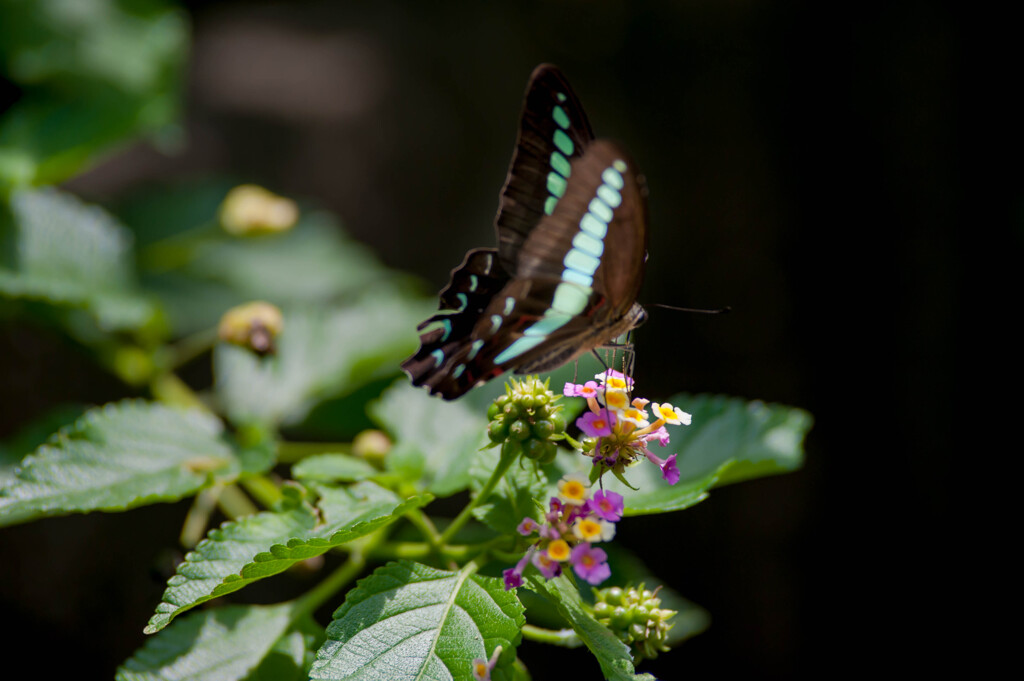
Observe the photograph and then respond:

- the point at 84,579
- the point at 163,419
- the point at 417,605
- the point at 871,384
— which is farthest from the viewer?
the point at 871,384

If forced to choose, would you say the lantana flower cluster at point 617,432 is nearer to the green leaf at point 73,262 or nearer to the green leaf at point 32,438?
the green leaf at point 73,262

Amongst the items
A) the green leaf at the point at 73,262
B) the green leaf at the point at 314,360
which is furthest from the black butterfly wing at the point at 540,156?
the green leaf at the point at 73,262

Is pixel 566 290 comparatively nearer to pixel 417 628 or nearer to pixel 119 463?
pixel 417 628

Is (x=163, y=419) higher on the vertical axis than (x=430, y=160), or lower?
lower

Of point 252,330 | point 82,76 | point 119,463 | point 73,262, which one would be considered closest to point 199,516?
point 119,463

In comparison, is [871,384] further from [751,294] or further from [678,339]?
[678,339]

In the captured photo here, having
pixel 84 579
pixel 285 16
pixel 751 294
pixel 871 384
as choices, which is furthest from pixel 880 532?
pixel 285 16
